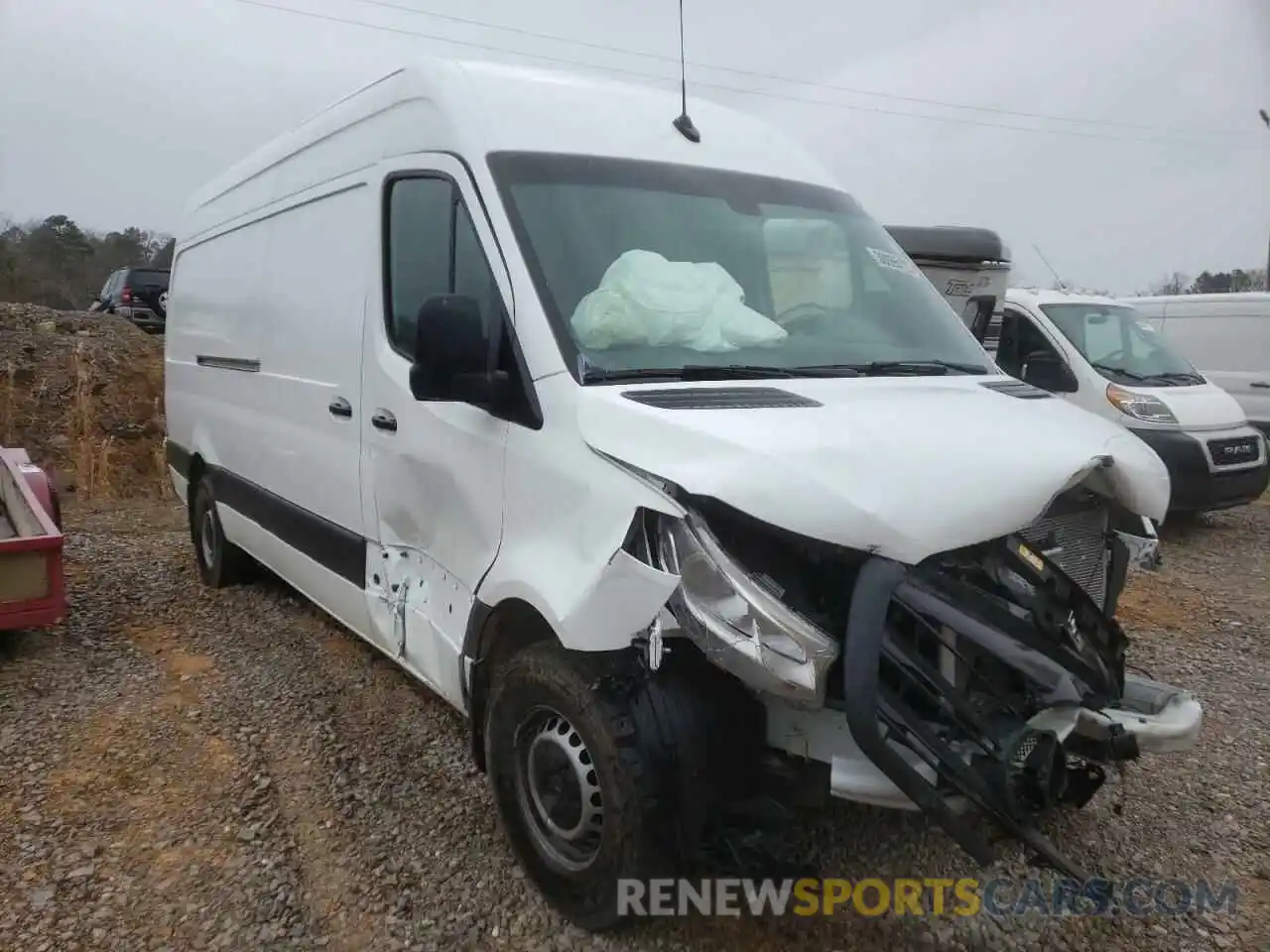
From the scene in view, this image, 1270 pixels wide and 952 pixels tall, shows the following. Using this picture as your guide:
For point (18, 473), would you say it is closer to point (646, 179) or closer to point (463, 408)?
point (463, 408)

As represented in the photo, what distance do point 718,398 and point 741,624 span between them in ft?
2.26

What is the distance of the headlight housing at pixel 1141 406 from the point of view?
345 inches

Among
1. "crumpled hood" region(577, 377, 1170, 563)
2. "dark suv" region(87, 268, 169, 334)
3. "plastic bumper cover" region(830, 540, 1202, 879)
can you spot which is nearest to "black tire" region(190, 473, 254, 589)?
"crumpled hood" region(577, 377, 1170, 563)

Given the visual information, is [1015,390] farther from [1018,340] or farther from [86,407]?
[86,407]

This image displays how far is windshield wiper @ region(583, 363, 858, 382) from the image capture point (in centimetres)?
294

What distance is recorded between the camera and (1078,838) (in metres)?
3.54

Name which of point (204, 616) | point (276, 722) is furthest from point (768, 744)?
point (204, 616)

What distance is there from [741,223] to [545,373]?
1.12m

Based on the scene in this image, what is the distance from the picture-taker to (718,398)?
2.80m

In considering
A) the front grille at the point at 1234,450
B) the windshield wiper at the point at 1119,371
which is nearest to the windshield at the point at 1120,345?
the windshield wiper at the point at 1119,371

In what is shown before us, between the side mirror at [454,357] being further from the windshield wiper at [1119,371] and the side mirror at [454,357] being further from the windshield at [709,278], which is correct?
the windshield wiper at [1119,371]

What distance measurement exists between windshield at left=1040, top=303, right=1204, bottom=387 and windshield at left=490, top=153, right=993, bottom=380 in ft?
20.2

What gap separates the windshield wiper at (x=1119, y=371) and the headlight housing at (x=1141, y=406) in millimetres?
293

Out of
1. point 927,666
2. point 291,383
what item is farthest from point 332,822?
point 927,666
